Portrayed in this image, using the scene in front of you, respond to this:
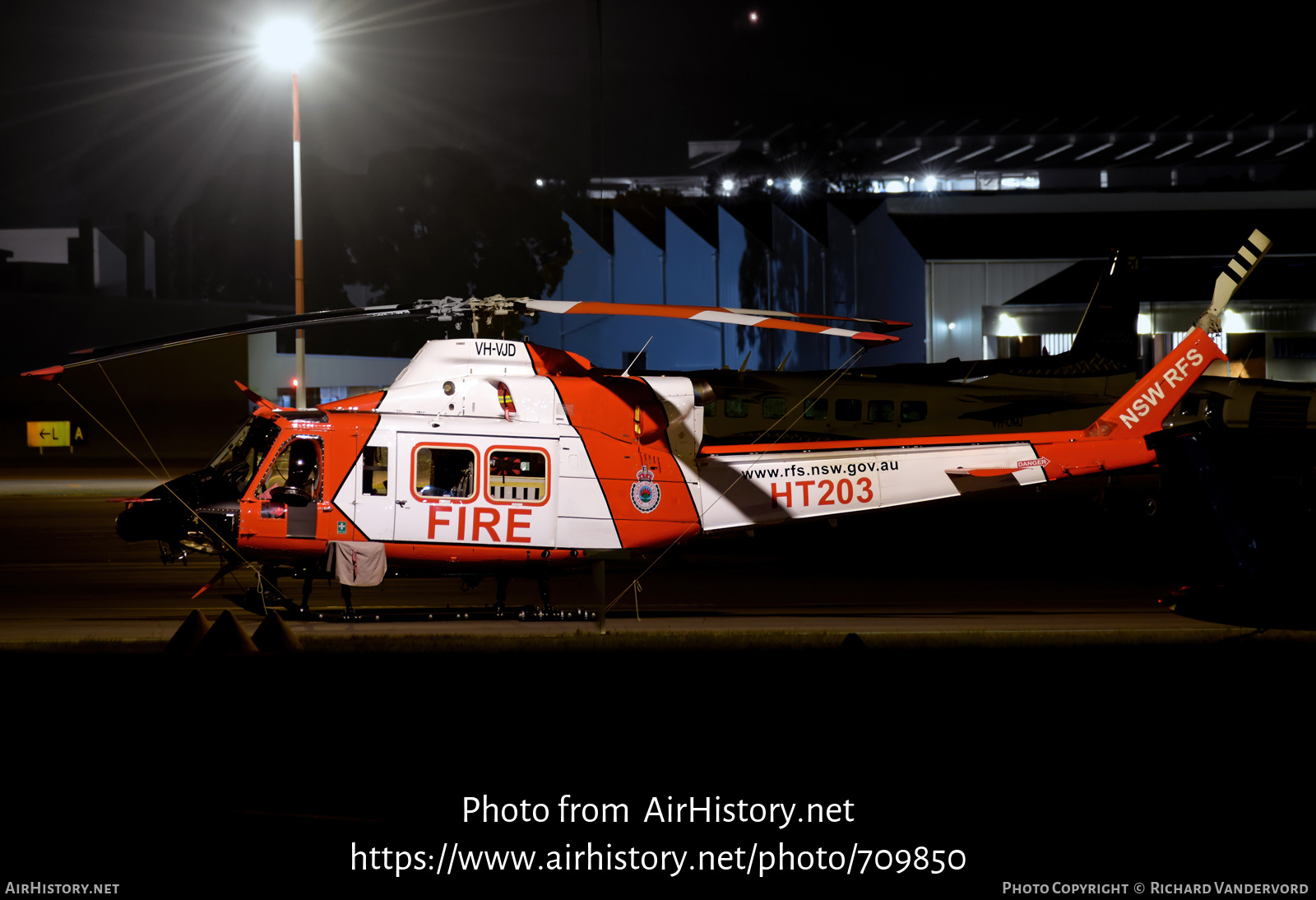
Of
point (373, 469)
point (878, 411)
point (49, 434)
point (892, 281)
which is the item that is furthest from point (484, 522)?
point (892, 281)

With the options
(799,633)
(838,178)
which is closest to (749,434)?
(799,633)

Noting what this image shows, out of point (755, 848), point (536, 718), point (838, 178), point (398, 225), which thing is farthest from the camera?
point (838, 178)

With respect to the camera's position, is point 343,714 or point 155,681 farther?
point 155,681

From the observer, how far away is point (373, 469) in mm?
9867

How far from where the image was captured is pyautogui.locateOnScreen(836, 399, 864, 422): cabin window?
70.0ft

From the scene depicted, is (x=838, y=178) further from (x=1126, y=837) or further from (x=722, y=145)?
(x=1126, y=837)

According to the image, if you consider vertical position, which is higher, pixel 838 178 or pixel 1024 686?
pixel 838 178

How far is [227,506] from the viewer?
31.9ft

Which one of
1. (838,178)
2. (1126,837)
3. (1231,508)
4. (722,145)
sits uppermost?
(722,145)

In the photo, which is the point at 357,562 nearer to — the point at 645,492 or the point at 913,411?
the point at 645,492

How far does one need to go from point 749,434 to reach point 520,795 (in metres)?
15.2

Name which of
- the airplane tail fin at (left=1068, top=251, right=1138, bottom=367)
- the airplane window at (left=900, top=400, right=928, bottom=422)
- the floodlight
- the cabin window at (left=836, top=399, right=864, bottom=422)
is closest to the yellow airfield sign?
the floodlight

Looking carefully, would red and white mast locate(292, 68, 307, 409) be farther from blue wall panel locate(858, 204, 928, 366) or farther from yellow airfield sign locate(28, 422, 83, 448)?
blue wall panel locate(858, 204, 928, 366)

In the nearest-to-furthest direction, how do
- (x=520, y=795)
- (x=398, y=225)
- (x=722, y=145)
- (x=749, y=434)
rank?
(x=520, y=795)
(x=749, y=434)
(x=398, y=225)
(x=722, y=145)
